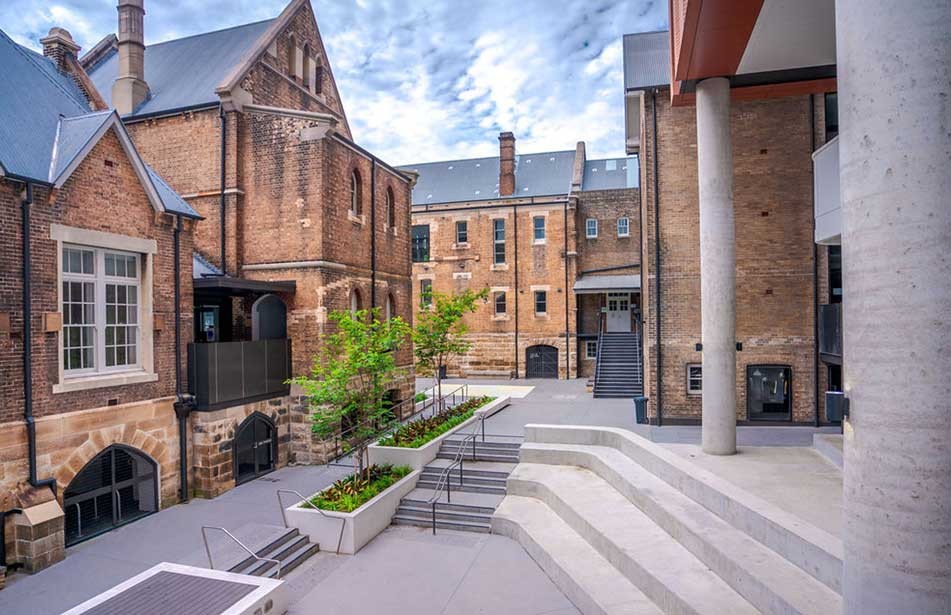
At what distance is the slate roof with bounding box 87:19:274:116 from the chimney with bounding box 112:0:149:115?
0.98 feet

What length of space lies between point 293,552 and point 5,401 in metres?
5.43

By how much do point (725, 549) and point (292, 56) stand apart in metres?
19.2

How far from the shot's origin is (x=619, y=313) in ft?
99.6

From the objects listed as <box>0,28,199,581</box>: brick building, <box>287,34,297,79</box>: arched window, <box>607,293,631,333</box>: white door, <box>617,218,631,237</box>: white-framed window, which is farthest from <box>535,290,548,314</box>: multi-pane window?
<box>0,28,199,581</box>: brick building

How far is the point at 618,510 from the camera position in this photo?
10742 millimetres

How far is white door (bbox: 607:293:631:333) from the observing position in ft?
99.4

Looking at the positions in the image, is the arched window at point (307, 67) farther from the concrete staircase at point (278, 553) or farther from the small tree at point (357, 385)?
the concrete staircase at point (278, 553)

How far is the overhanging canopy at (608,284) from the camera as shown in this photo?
28.7m

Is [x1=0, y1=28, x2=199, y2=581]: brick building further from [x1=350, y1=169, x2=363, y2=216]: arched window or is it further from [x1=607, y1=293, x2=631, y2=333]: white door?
[x1=607, y1=293, x2=631, y2=333]: white door

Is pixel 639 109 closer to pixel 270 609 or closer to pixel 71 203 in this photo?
pixel 71 203

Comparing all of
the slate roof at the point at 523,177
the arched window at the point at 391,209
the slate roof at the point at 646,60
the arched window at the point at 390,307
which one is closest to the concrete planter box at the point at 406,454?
the arched window at the point at 390,307

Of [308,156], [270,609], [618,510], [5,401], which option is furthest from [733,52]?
[5,401]

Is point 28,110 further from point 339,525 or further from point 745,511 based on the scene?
point 745,511

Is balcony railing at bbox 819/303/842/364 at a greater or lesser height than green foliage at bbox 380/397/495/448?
greater
